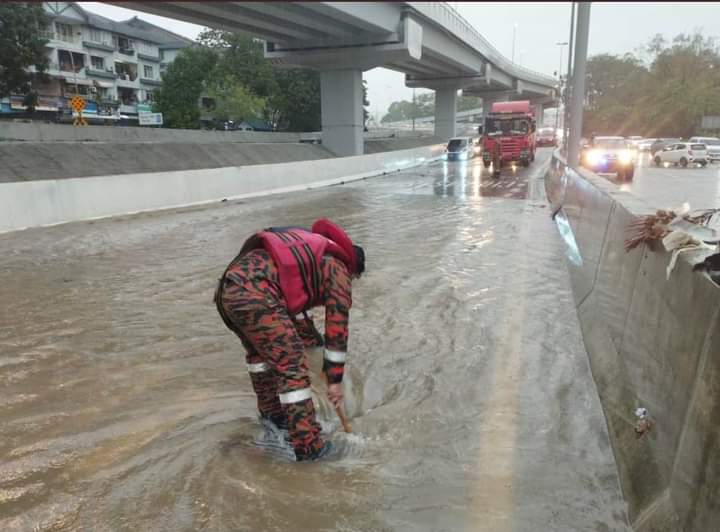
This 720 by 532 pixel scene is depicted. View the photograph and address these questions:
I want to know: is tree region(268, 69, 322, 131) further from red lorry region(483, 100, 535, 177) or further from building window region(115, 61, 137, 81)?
red lorry region(483, 100, 535, 177)

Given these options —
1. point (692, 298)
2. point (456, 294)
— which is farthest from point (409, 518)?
point (456, 294)

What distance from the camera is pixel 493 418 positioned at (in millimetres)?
4102

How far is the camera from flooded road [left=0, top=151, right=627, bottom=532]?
3012 millimetres

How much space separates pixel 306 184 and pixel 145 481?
63.8 feet

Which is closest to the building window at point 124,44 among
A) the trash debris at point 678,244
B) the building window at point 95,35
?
the building window at point 95,35

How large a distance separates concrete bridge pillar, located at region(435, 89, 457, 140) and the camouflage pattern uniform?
5343 cm

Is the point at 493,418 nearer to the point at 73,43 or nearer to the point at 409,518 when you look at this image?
the point at 409,518

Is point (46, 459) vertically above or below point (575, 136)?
below

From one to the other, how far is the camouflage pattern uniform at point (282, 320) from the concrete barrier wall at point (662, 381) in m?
1.68

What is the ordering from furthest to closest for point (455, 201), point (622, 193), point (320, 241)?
point (455, 201) → point (622, 193) → point (320, 241)

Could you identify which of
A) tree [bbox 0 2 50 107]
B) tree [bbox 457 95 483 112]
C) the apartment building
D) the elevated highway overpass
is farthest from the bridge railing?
tree [bbox 457 95 483 112]

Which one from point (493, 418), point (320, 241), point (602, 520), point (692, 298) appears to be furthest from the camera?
point (493, 418)

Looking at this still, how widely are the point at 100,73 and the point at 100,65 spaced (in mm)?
2962

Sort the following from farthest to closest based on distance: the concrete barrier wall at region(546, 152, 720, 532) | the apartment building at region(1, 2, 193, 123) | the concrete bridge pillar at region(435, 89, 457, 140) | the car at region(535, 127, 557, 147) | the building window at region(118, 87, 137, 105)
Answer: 1. the building window at region(118, 87, 137, 105)
2. the car at region(535, 127, 557, 147)
3. the concrete bridge pillar at region(435, 89, 457, 140)
4. the apartment building at region(1, 2, 193, 123)
5. the concrete barrier wall at region(546, 152, 720, 532)
